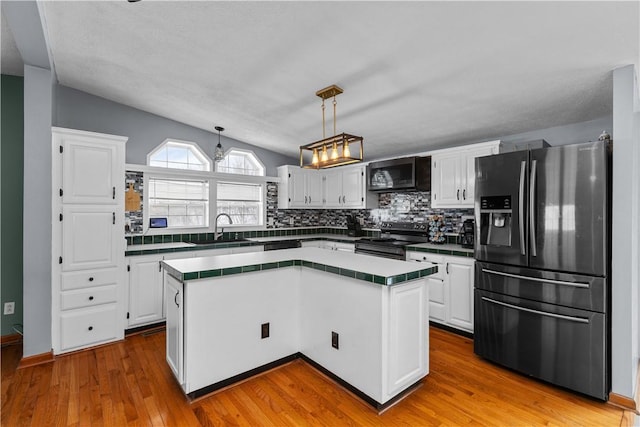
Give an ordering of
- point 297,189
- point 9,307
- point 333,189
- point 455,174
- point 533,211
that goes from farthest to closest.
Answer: point 333,189
point 297,189
point 455,174
point 9,307
point 533,211

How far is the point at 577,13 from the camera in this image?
1.65 meters

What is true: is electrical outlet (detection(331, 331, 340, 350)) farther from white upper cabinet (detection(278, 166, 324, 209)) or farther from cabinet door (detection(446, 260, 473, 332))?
white upper cabinet (detection(278, 166, 324, 209))

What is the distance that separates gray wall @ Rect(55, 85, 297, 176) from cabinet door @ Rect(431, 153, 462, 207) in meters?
2.95

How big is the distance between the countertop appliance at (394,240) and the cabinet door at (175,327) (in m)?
2.54

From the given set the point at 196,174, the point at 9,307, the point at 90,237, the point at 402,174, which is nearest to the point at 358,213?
the point at 402,174

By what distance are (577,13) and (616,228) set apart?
1.43 m

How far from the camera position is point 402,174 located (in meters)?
4.16

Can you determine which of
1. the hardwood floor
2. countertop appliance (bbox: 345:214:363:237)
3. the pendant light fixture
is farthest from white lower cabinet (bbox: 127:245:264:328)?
countertop appliance (bbox: 345:214:363:237)

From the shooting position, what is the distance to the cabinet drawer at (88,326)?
2859 mm

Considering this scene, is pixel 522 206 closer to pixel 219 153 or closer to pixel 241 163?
pixel 219 153

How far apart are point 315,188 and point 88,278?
3.47m

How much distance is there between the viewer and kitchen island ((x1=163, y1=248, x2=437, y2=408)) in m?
2.05

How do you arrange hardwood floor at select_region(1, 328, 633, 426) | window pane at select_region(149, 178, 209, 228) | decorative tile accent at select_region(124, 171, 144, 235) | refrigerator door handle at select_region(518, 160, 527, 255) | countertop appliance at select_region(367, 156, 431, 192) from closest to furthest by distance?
hardwood floor at select_region(1, 328, 633, 426) → refrigerator door handle at select_region(518, 160, 527, 255) → decorative tile accent at select_region(124, 171, 144, 235) → countertop appliance at select_region(367, 156, 431, 192) → window pane at select_region(149, 178, 209, 228)

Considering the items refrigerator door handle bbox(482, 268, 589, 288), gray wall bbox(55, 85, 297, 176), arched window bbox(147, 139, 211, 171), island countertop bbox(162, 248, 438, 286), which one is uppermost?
gray wall bbox(55, 85, 297, 176)
